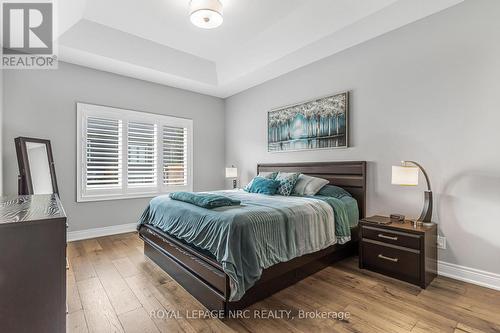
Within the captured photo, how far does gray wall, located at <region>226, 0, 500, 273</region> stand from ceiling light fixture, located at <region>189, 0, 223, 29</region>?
1.84 metres

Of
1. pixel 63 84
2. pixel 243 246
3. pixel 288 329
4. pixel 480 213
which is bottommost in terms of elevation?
pixel 288 329

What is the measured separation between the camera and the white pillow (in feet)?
10.9

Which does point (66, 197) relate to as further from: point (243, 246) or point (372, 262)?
point (372, 262)

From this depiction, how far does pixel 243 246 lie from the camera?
6.34 ft

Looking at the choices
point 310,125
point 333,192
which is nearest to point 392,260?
point 333,192

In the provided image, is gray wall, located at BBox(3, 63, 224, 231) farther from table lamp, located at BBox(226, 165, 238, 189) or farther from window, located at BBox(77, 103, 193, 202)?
table lamp, located at BBox(226, 165, 238, 189)

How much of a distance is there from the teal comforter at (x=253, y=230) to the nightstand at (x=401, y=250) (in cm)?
28

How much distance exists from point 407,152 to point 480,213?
887 mm

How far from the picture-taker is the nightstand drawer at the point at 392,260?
2353 mm

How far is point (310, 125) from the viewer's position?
3.90 m

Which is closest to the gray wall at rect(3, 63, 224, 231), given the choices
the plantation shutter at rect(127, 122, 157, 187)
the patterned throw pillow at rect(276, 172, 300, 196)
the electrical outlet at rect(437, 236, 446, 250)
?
the plantation shutter at rect(127, 122, 157, 187)

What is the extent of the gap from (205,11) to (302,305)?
Answer: 10.1ft

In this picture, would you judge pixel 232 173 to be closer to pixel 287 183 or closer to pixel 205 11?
pixel 287 183

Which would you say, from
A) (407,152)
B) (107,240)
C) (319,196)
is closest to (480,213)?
(407,152)
